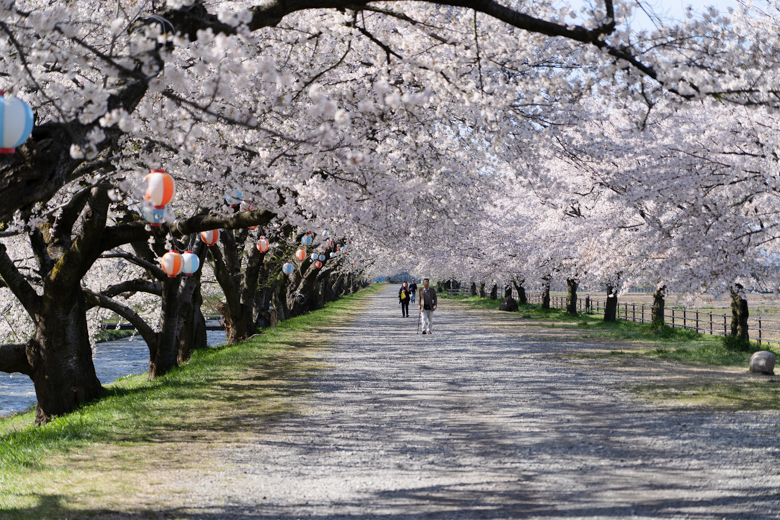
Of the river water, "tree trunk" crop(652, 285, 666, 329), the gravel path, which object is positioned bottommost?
the river water

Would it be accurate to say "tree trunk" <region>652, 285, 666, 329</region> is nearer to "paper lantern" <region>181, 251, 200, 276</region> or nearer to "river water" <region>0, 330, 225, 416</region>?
"paper lantern" <region>181, 251, 200, 276</region>

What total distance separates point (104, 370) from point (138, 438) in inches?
896

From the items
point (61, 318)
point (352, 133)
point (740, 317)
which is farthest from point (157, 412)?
point (740, 317)

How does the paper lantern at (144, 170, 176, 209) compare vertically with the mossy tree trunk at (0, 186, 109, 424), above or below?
above

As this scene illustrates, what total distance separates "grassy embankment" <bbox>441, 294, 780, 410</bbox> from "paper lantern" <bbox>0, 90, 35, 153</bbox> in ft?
31.3

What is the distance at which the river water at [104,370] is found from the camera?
22.2m

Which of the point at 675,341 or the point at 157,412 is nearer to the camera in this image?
the point at 157,412

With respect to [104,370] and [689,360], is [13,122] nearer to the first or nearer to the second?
[689,360]

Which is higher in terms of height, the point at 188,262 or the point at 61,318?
the point at 188,262

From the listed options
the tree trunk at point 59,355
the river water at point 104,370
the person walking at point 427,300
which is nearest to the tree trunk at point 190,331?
the tree trunk at point 59,355

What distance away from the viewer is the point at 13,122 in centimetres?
420

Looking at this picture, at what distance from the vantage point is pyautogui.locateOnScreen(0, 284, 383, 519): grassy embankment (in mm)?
5797

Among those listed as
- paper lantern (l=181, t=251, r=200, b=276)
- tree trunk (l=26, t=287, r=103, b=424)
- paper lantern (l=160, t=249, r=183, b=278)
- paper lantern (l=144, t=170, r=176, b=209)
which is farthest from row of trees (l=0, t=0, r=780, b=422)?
paper lantern (l=181, t=251, r=200, b=276)

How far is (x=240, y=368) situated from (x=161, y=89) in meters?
10.2
